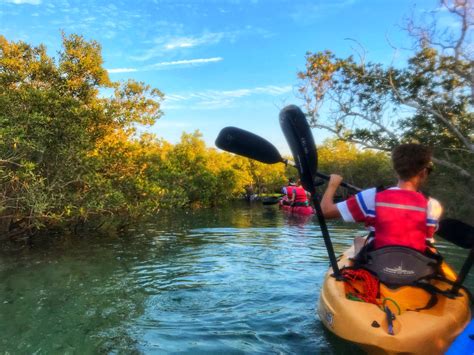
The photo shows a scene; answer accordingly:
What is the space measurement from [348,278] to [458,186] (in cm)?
1835

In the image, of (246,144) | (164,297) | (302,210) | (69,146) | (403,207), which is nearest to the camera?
(403,207)

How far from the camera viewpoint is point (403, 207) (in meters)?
3.24

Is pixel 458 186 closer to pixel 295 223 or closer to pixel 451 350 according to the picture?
pixel 295 223

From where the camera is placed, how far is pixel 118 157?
10734mm

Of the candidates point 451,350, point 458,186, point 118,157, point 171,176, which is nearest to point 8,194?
point 118,157

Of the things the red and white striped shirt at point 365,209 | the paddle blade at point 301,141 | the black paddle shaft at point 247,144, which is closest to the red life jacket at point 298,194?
the black paddle shaft at point 247,144

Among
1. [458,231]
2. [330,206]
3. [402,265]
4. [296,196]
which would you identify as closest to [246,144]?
[330,206]

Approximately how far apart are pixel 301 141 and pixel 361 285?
4.78 feet

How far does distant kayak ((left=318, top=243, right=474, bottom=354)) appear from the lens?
2.74 meters

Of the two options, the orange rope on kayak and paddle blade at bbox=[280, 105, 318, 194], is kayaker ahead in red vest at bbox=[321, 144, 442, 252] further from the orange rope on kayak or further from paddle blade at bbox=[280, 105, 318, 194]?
paddle blade at bbox=[280, 105, 318, 194]

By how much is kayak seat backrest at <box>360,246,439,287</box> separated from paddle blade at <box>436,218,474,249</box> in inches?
15.6

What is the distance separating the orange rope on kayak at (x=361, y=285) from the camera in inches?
127

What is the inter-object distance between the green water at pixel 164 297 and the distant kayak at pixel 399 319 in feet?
1.95

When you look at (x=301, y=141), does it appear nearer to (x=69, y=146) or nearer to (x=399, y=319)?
(x=399, y=319)
